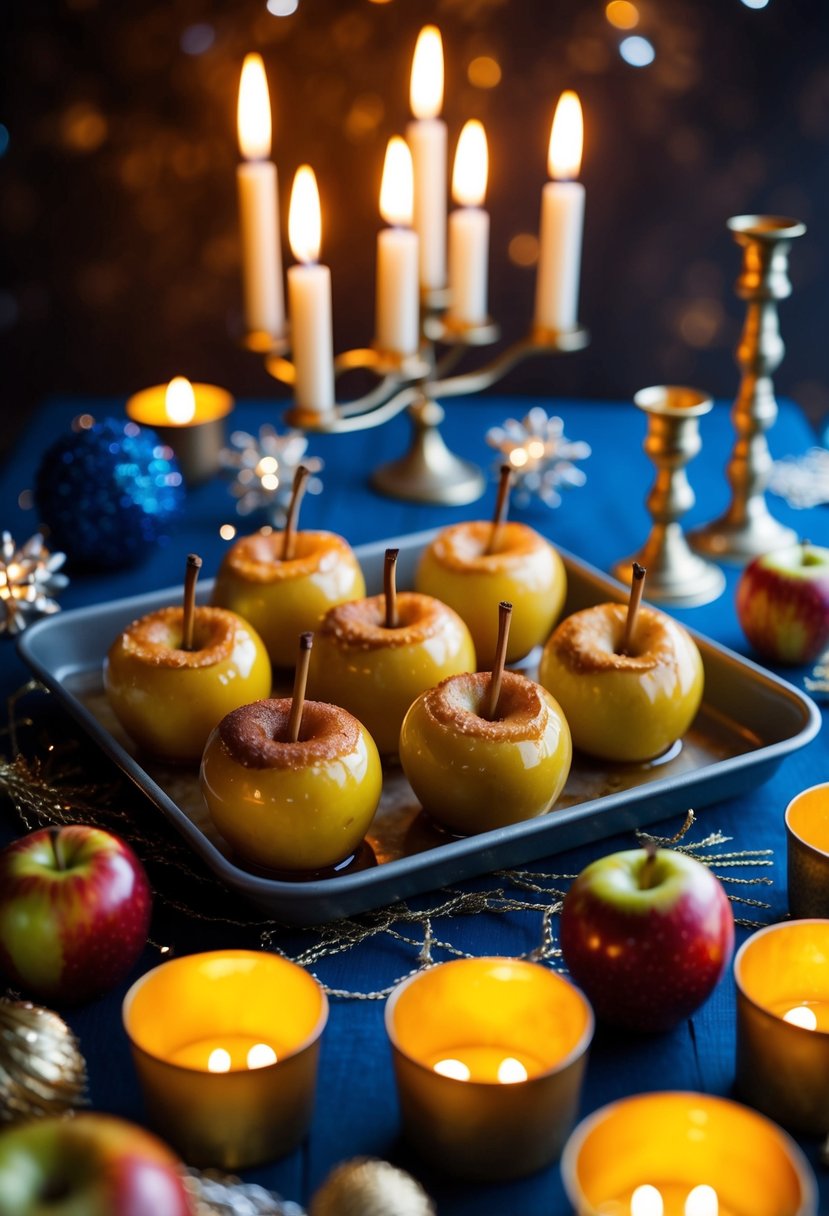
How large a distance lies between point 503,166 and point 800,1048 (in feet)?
4.22

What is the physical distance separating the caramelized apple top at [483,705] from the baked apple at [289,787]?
0.05 meters

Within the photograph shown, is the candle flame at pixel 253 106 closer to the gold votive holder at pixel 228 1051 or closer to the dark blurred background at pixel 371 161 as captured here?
the dark blurred background at pixel 371 161

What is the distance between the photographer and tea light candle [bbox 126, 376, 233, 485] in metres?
1.30

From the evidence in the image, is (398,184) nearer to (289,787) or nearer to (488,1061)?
(289,787)

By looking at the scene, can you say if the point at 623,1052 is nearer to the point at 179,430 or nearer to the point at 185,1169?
the point at 185,1169

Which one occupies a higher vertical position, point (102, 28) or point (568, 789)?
point (102, 28)

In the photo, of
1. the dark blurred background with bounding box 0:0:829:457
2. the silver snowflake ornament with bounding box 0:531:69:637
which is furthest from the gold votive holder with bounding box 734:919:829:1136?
the dark blurred background with bounding box 0:0:829:457

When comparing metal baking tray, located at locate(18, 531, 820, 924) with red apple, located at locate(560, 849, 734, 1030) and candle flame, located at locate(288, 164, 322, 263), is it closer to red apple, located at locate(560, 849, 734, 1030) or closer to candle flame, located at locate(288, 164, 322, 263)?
red apple, located at locate(560, 849, 734, 1030)

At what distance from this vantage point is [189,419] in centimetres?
136

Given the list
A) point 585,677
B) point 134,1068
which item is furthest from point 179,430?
point 134,1068

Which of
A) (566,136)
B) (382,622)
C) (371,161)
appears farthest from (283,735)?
(371,161)

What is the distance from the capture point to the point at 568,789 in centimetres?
85

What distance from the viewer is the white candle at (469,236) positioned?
1.26 metres

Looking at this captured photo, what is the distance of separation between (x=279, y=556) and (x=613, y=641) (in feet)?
0.87
